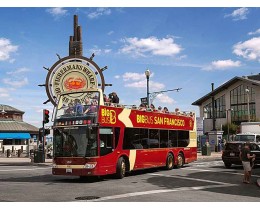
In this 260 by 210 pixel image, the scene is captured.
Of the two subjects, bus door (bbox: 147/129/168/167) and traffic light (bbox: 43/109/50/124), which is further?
traffic light (bbox: 43/109/50/124)

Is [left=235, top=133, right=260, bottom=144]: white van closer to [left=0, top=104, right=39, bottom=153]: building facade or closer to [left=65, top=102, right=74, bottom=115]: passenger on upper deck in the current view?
[left=65, top=102, right=74, bottom=115]: passenger on upper deck

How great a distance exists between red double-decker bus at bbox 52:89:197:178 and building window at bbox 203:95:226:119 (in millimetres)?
62699

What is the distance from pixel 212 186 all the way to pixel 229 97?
66.9 m

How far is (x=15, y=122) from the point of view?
208 ft

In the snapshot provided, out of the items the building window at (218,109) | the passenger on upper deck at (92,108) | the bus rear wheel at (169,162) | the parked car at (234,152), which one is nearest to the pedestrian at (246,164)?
the passenger on upper deck at (92,108)

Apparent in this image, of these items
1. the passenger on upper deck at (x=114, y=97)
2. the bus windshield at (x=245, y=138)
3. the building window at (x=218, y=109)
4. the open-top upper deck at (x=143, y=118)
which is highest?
the building window at (x=218, y=109)

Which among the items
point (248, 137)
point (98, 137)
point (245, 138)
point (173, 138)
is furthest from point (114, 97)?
point (248, 137)

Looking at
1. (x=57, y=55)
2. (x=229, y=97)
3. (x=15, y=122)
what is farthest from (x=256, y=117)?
(x=57, y=55)

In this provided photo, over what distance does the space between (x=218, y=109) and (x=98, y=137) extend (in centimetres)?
6892

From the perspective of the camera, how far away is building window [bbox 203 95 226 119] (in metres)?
81.2

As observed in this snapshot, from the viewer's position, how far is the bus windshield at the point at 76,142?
16406 millimetres

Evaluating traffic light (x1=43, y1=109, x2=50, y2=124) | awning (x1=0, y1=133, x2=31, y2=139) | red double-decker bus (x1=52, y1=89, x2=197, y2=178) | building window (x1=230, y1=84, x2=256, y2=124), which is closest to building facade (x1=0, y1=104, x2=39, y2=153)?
awning (x1=0, y1=133, x2=31, y2=139)

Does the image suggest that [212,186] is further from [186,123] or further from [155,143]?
[186,123]

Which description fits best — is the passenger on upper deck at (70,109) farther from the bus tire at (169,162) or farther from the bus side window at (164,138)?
the bus tire at (169,162)
